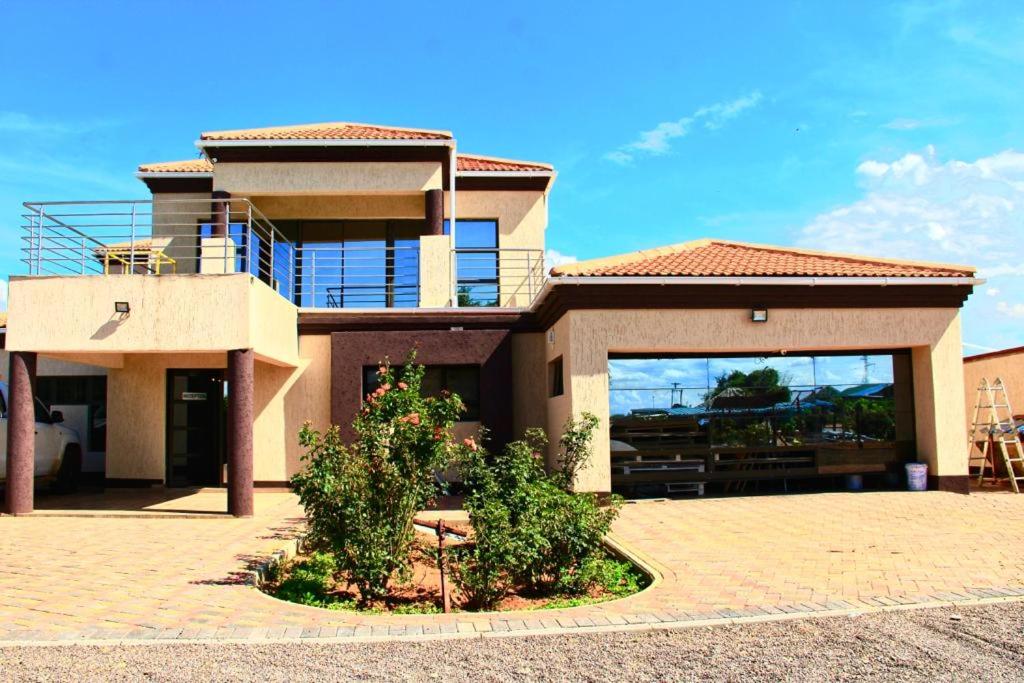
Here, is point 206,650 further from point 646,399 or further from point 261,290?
point 646,399

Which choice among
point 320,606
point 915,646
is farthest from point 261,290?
point 915,646

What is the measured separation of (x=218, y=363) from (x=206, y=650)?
10.8 meters

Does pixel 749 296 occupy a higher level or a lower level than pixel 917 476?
higher

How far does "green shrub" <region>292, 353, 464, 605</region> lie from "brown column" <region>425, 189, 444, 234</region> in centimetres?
872

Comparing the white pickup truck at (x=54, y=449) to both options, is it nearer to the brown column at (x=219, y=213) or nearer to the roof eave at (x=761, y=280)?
the brown column at (x=219, y=213)

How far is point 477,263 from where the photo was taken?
1789 cm

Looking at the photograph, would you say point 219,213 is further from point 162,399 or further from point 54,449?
point 54,449

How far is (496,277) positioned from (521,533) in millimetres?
11118

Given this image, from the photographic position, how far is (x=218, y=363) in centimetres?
1516

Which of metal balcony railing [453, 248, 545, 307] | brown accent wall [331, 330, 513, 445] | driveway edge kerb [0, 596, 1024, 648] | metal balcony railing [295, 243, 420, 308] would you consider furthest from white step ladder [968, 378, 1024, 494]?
metal balcony railing [295, 243, 420, 308]

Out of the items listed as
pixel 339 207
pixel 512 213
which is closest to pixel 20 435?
pixel 339 207

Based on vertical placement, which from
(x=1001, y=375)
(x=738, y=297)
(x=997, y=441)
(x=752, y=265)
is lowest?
(x=997, y=441)

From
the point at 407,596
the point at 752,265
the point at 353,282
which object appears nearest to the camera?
the point at 407,596

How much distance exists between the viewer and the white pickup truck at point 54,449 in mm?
13547
